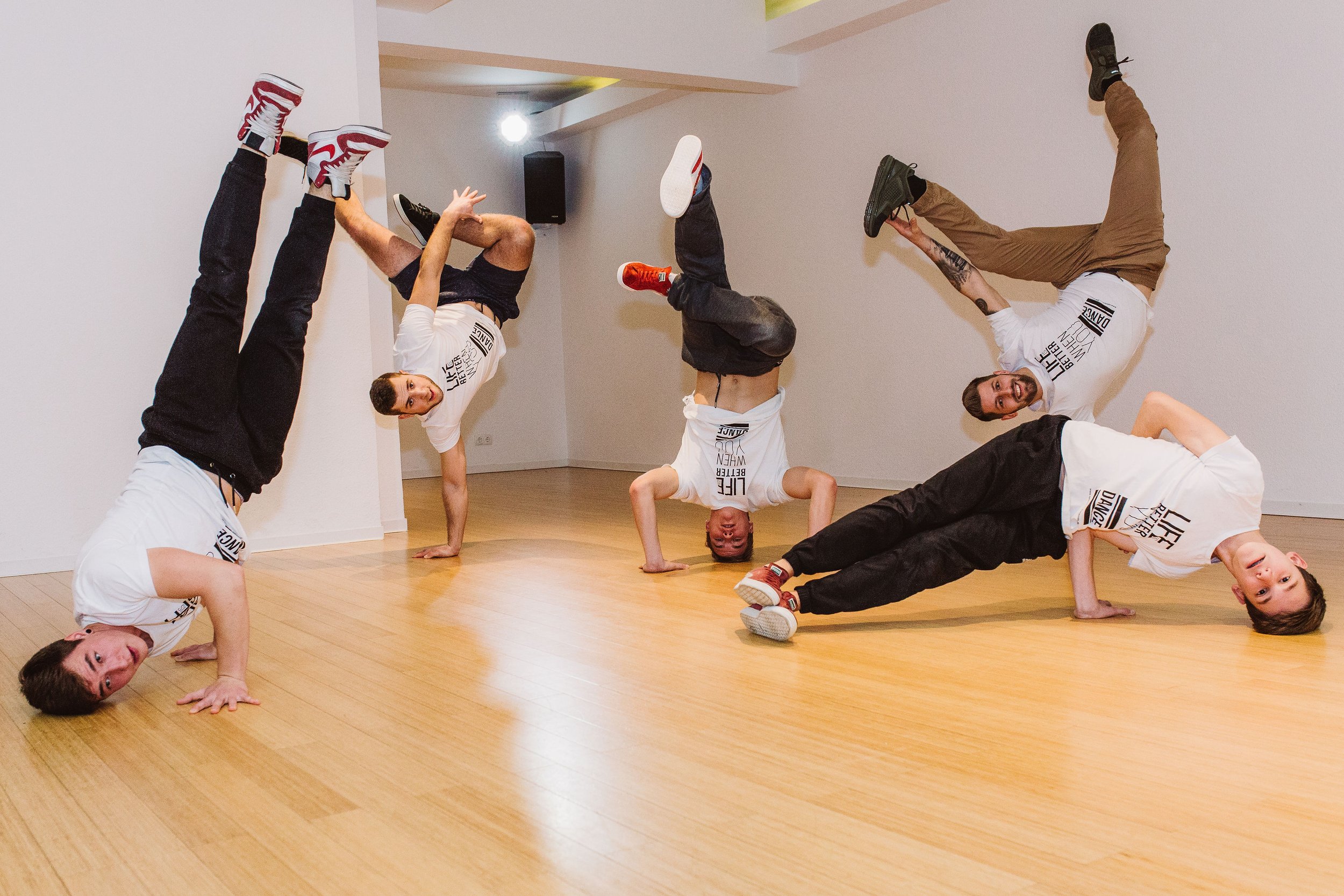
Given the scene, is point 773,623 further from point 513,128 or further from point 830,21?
point 513,128

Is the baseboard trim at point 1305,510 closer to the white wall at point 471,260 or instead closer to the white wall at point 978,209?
the white wall at point 978,209

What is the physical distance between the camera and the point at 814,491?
382 centimetres

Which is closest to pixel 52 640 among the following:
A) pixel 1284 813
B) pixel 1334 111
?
pixel 1284 813

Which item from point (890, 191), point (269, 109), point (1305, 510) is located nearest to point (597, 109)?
point (890, 191)

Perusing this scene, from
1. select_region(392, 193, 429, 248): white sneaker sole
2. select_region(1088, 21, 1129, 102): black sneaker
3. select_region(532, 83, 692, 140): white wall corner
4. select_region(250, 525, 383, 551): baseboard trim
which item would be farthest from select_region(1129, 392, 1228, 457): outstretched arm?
select_region(532, 83, 692, 140): white wall corner

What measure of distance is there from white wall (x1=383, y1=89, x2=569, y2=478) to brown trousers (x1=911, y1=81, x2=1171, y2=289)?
491 cm

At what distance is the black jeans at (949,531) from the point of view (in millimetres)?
2877

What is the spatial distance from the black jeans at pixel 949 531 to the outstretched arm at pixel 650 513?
107cm

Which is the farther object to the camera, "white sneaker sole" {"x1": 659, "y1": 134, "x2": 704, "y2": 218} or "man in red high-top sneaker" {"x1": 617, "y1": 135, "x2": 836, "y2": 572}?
"man in red high-top sneaker" {"x1": 617, "y1": 135, "x2": 836, "y2": 572}

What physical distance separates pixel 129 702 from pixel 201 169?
2.96 metres

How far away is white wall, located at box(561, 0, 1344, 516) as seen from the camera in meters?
4.69

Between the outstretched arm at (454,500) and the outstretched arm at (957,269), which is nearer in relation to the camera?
the outstretched arm at (957,269)

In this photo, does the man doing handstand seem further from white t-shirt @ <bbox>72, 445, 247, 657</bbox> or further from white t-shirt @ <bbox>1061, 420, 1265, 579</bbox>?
white t-shirt @ <bbox>72, 445, 247, 657</bbox>

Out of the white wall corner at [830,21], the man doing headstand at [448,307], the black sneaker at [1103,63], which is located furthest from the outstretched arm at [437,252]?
the white wall corner at [830,21]
